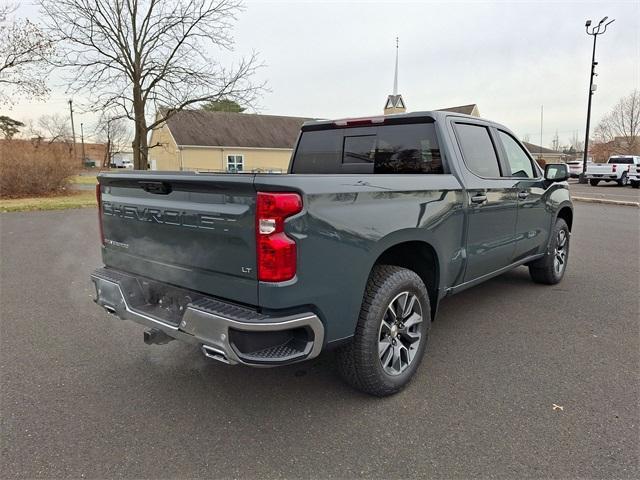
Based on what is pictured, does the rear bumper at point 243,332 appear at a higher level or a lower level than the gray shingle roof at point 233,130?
lower

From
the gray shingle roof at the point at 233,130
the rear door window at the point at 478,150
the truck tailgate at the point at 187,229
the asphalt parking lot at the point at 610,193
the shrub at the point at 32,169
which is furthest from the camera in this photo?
the gray shingle roof at the point at 233,130

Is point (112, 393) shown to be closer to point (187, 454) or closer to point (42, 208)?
point (187, 454)

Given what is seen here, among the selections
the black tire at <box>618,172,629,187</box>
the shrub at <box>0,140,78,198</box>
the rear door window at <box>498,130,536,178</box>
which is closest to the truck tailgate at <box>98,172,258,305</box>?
the rear door window at <box>498,130,536,178</box>

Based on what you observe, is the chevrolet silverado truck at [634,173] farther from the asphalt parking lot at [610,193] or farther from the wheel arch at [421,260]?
the wheel arch at [421,260]

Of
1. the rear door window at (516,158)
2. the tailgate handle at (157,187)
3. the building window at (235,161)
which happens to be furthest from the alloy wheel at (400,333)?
the building window at (235,161)

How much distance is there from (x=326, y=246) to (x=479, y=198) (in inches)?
74.8

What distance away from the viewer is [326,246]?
246 centimetres

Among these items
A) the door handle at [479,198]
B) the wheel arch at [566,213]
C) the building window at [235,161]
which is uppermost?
the building window at [235,161]

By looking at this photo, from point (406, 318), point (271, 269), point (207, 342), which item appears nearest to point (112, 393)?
point (207, 342)

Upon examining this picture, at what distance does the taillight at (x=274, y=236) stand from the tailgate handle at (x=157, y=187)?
30.6 inches

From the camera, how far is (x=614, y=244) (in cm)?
873

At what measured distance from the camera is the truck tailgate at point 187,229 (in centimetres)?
237

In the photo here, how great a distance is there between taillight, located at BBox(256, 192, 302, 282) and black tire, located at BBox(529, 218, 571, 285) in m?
4.28

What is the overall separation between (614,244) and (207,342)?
29.5ft
